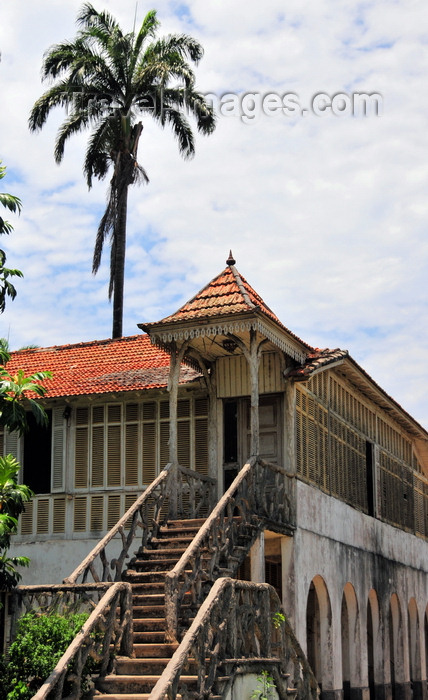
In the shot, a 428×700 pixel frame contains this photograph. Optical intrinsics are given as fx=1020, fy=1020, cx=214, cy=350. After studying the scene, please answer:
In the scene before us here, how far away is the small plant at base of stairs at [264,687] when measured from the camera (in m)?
12.2

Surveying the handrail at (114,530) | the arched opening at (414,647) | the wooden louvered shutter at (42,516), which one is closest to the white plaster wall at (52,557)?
the wooden louvered shutter at (42,516)

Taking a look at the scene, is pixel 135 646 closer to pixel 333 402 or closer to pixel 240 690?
pixel 240 690

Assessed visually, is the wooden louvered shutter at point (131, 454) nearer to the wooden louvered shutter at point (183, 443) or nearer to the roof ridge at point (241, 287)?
the wooden louvered shutter at point (183, 443)

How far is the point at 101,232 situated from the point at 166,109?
13.5 ft

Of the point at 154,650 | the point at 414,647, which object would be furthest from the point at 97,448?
the point at 414,647

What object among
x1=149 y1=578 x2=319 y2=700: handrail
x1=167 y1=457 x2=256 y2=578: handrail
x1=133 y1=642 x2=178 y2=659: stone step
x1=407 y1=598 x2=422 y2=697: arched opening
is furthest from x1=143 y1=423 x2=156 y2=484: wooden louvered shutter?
x1=407 y1=598 x2=422 y2=697: arched opening

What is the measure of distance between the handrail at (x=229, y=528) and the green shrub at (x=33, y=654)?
127 centimetres

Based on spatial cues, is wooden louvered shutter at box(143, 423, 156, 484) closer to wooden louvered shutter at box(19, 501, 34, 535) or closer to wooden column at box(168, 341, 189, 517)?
wooden column at box(168, 341, 189, 517)

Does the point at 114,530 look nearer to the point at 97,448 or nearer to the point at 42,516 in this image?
the point at 97,448

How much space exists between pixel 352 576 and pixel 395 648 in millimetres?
4319

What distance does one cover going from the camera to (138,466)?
18688mm

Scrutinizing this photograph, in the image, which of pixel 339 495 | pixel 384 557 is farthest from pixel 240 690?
pixel 384 557

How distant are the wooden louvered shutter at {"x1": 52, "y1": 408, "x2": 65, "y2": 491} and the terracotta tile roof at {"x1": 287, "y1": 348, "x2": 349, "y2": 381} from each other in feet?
16.5

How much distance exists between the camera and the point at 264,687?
12414 millimetres
